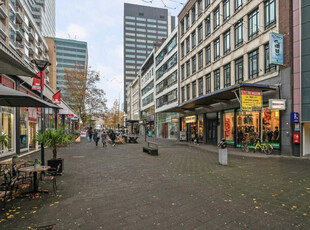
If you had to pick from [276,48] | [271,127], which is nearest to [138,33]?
[276,48]

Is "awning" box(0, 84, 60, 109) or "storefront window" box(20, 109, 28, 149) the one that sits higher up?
"awning" box(0, 84, 60, 109)

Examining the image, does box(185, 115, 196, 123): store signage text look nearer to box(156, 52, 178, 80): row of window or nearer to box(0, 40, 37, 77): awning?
box(156, 52, 178, 80): row of window

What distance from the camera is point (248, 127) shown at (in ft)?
57.6

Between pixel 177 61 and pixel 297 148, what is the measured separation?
23257 mm

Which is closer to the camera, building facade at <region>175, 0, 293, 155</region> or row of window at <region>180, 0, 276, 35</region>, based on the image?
building facade at <region>175, 0, 293, 155</region>

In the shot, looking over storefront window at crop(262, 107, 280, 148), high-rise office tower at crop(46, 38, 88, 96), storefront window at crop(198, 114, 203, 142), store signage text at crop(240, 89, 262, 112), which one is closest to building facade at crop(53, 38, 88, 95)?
high-rise office tower at crop(46, 38, 88, 96)

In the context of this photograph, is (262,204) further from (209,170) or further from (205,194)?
(209,170)

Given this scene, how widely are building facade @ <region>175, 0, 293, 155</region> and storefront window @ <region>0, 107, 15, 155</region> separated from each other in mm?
14508

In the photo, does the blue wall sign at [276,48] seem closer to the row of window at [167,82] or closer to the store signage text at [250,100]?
the store signage text at [250,100]

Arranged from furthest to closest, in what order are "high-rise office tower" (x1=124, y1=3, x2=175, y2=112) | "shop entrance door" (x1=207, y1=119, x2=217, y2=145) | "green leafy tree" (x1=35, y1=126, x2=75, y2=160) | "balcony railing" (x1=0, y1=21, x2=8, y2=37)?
"high-rise office tower" (x1=124, y1=3, x2=175, y2=112), "balcony railing" (x1=0, y1=21, x2=8, y2=37), "shop entrance door" (x1=207, y1=119, x2=217, y2=145), "green leafy tree" (x1=35, y1=126, x2=75, y2=160)

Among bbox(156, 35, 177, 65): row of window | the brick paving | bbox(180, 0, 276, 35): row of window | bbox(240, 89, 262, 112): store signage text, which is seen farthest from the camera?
bbox(156, 35, 177, 65): row of window

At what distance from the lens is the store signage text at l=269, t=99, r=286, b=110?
44.2ft

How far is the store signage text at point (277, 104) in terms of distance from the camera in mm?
13461

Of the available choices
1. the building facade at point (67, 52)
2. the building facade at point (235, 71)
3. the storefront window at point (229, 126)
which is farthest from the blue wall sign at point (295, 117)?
the building facade at point (67, 52)
